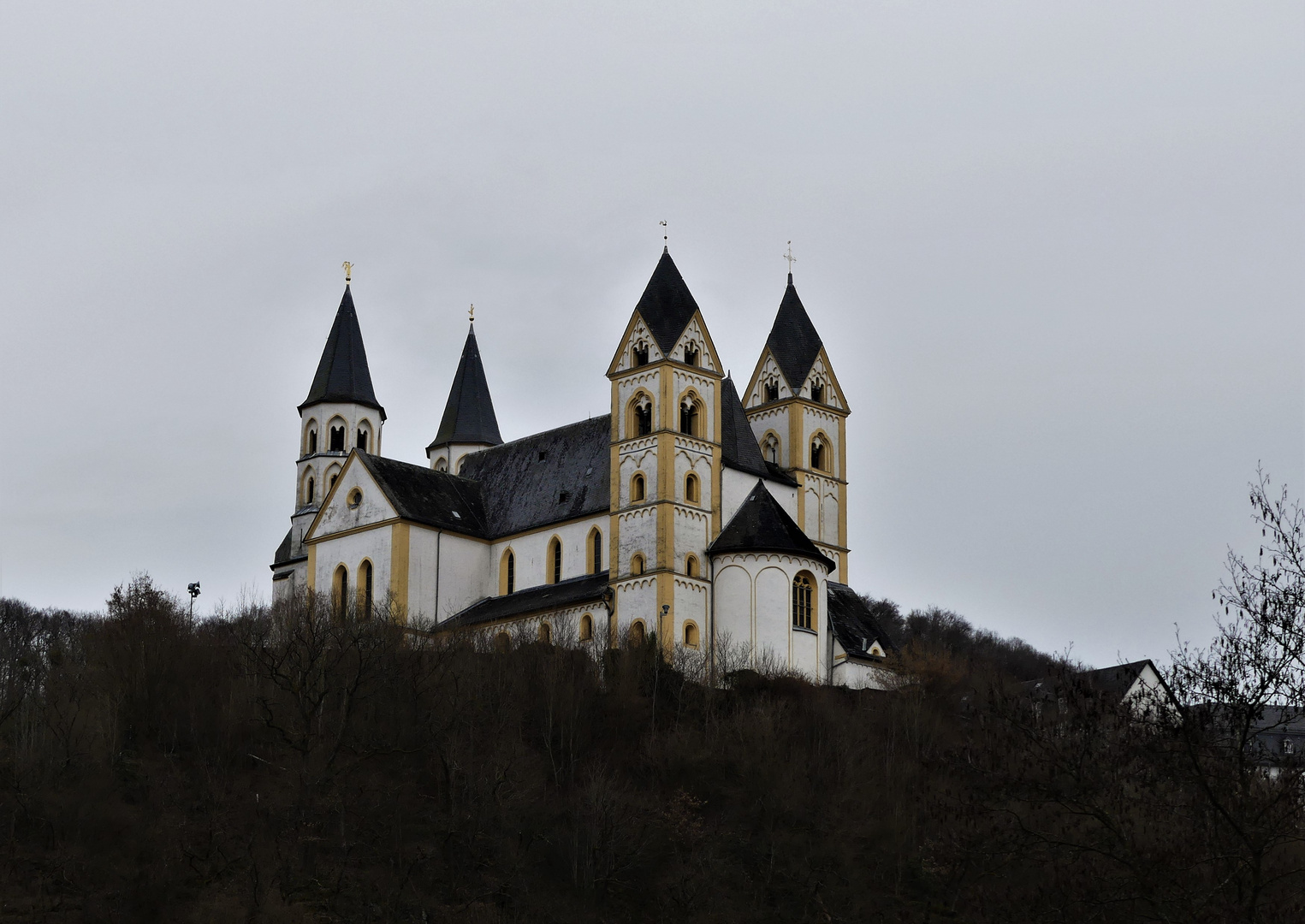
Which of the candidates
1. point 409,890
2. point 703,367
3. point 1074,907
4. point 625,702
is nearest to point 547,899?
point 409,890

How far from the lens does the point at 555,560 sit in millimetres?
85688

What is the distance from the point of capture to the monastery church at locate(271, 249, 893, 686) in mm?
78750

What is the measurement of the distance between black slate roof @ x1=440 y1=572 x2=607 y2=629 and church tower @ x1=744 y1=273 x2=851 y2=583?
1186cm

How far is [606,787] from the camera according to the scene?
6806 centimetres

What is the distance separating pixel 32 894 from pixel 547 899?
16740mm

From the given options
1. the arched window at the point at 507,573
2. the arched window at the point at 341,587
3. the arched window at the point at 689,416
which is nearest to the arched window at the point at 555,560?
the arched window at the point at 507,573

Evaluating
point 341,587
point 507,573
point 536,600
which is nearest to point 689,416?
point 536,600

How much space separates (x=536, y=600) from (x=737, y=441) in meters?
11.5

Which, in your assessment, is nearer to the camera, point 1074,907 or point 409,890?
point 1074,907

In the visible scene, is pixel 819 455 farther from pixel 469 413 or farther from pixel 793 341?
pixel 469 413

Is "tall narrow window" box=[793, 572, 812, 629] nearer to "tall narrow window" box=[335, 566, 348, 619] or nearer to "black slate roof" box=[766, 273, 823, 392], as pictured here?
"black slate roof" box=[766, 273, 823, 392]

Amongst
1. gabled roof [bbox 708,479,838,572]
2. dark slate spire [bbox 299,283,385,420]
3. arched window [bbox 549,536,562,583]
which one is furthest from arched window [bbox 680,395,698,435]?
dark slate spire [bbox 299,283,385,420]

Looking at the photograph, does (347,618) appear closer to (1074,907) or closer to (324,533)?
(324,533)

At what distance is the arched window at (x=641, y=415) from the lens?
8206 cm
